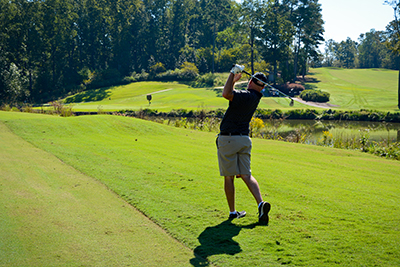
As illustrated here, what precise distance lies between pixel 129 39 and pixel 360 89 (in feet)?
176

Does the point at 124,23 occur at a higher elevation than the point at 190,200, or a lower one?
higher

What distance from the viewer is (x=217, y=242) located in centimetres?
485

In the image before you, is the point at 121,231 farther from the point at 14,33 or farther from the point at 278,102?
the point at 14,33

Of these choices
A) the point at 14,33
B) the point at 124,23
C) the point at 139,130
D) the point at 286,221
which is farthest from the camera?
the point at 124,23

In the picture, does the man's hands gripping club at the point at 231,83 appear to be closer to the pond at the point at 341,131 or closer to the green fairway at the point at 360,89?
the pond at the point at 341,131

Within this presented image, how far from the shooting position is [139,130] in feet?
59.3

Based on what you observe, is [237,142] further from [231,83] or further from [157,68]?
[157,68]

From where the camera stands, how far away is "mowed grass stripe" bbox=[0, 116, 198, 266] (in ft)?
13.8

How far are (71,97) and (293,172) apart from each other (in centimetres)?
→ 6115

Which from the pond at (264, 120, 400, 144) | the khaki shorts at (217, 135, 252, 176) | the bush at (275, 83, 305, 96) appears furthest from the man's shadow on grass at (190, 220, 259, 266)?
the bush at (275, 83, 305, 96)

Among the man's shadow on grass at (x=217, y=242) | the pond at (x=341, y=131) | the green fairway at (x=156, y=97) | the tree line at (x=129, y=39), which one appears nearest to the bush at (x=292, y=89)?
the tree line at (x=129, y=39)

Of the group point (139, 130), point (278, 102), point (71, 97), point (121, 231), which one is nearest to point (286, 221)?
point (121, 231)

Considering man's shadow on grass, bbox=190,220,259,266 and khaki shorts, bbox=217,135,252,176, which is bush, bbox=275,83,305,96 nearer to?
khaki shorts, bbox=217,135,252,176

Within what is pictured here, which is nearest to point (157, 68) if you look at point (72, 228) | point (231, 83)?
point (231, 83)
